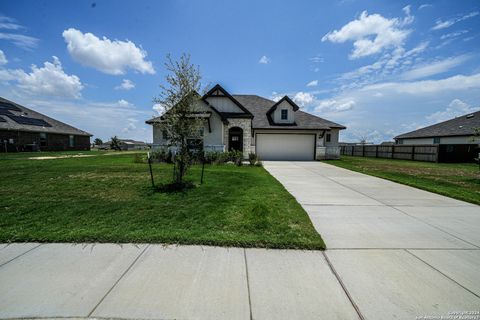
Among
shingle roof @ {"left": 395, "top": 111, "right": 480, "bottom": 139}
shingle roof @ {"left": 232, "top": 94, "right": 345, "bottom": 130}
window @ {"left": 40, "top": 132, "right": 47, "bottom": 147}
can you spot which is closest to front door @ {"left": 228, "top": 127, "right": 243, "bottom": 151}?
shingle roof @ {"left": 232, "top": 94, "right": 345, "bottom": 130}

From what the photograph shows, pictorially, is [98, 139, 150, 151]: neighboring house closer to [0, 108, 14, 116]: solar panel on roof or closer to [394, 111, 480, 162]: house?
[0, 108, 14, 116]: solar panel on roof

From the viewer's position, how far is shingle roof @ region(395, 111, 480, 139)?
22.6 meters

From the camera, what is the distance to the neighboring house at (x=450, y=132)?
73.4ft

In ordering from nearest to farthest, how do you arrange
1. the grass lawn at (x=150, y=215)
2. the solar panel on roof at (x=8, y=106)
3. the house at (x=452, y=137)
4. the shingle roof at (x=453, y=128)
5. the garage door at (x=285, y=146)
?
the grass lawn at (x=150, y=215) → the house at (x=452, y=137) → the garage door at (x=285, y=146) → the shingle roof at (x=453, y=128) → the solar panel on roof at (x=8, y=106)

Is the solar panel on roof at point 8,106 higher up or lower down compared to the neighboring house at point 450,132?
higher up

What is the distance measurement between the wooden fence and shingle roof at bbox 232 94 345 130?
766 cm

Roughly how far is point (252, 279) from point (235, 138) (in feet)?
53.7

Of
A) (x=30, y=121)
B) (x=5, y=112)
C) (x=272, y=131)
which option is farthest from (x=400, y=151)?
(x=5, y=112)

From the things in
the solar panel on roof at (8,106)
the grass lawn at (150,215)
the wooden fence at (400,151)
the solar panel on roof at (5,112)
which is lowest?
the grass lawn at (150,215)

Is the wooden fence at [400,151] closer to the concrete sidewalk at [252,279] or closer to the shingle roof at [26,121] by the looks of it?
the concrete sidewalk at [252,279]

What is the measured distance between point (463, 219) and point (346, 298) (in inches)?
182

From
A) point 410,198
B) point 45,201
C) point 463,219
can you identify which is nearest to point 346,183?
point 410,198

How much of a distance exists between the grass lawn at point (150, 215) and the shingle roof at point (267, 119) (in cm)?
1287

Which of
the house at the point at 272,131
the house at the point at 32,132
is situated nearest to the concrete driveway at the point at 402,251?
the house at the point at 272,131
